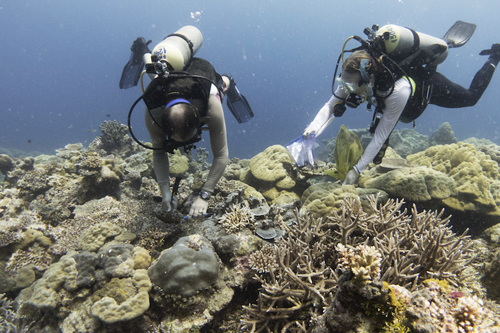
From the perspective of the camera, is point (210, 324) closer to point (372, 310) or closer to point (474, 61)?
point (372, 310)

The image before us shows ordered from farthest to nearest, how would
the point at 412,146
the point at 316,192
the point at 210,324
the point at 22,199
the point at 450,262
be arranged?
1. the point at 412,146
2. the point at 22,199
3. the point at 316,192
4. the point at 210,324
5. the point at 450,262

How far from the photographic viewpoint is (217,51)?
127m

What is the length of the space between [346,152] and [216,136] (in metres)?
2.50

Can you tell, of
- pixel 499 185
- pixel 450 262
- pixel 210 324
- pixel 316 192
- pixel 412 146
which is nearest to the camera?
pixel 450 262

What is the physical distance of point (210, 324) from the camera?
7.82 feet

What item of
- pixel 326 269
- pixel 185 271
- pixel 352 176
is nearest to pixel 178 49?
pixel 185 271

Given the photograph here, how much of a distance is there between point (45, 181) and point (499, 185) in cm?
1103

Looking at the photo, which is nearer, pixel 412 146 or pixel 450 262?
pixel 450 262

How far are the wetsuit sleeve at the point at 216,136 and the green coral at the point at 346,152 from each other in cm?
223

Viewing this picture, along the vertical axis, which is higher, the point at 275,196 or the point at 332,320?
the point at 275,196

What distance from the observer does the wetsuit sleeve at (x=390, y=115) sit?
3531 millimetres

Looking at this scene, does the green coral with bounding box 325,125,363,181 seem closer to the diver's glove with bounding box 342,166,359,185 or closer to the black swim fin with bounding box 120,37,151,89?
the diver's glove with bounding box 342,166,359,185

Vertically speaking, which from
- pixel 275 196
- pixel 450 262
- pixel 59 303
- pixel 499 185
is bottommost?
pixel 450 262

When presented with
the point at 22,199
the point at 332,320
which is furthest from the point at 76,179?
the point at 332,320
